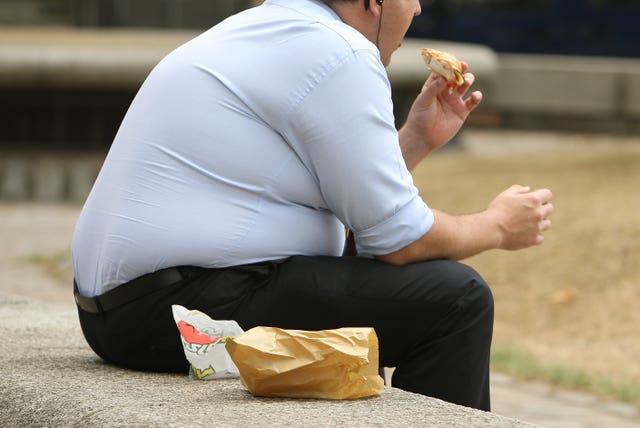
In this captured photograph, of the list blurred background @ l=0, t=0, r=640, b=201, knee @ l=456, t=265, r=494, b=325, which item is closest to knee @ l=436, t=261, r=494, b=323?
knee @ l=456, t=265, r=494, b=325

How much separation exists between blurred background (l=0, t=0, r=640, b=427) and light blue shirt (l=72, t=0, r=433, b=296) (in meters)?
2.07

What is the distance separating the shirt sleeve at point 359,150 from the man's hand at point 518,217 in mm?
243

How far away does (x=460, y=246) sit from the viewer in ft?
9.34

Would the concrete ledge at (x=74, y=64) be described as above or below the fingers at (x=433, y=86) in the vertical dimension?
below

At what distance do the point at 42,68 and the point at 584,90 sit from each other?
7296 mm

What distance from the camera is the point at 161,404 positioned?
2537 millimetres

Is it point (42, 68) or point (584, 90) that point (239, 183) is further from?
point (584, 90)

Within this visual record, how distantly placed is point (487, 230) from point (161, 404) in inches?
31.9

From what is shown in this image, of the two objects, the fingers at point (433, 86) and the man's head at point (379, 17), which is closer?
the man's head at point (379, 17)

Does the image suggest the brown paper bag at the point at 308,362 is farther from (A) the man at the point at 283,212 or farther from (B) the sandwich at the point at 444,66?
(B) the sandwich at the point at 444,66

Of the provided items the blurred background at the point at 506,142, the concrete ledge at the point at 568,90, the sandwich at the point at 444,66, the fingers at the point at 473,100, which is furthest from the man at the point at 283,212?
the concrete ledge at the point at 568,90

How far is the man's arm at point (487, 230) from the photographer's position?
2797 millimetres

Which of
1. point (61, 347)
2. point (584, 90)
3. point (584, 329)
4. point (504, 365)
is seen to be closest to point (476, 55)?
point (584, 90)

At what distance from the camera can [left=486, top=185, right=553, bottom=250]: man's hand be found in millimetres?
2941
